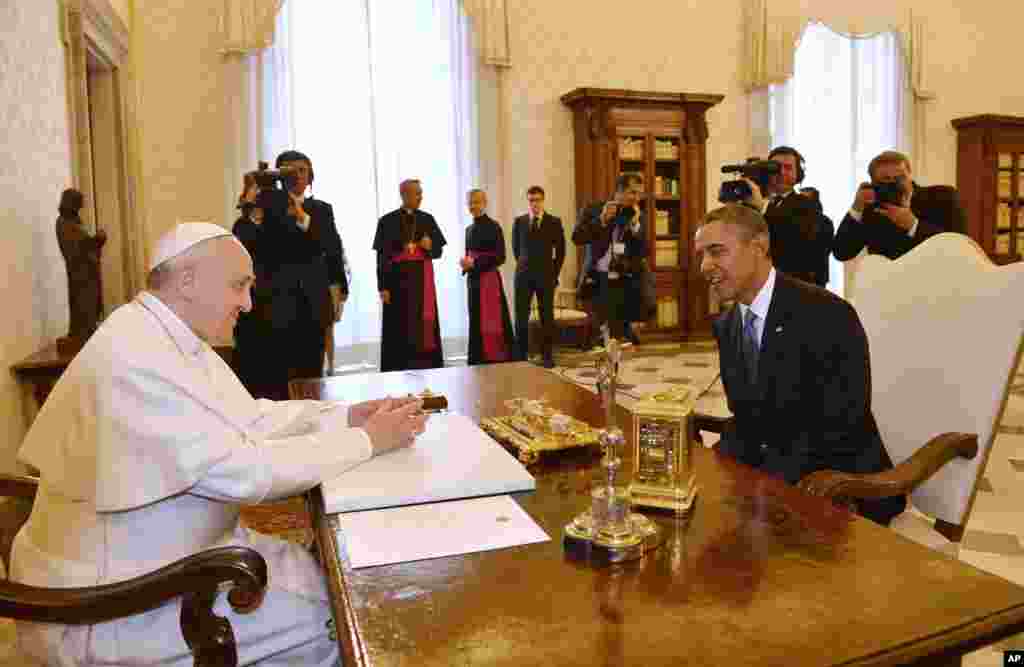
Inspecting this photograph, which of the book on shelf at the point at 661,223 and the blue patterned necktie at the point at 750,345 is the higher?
the book on shelf at the point at 661,223

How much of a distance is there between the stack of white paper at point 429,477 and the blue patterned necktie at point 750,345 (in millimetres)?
844

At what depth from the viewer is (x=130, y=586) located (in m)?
1.29

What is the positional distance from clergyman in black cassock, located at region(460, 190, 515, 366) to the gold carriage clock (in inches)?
230

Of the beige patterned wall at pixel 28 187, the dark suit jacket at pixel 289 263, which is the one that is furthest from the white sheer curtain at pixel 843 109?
the beige patterned wall at pixel 28 187

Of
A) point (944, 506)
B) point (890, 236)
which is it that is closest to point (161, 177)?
point (890, 236)

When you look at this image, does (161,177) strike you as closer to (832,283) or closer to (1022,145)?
(832,283)

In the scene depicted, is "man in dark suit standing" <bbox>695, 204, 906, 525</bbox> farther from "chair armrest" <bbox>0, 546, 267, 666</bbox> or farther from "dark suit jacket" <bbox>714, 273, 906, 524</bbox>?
"chair armrest" <bbox>0, 546, 267, 666</bbox>

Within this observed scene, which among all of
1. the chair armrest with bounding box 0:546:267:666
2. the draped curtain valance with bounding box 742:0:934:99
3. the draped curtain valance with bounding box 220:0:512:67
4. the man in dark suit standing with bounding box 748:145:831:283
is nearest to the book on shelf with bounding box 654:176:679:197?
the draped curtain valance with bounding box 742:0:934:99

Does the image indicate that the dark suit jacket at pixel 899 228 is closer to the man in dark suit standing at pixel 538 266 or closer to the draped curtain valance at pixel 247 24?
the man in dark suit standing at pixel 538 266

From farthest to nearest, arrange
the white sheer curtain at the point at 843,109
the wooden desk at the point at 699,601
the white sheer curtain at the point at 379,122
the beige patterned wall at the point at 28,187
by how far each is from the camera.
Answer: the white sheer curtain at the point at 843,109, the white sheer curtain at the point at 379,122, the beige patterned wall at the point at 28,187, the wooden desk at the point at 699,601

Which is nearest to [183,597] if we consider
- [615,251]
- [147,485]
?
[147,485]

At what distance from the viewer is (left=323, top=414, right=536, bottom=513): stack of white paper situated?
1.53m

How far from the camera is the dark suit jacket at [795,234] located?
208 inches

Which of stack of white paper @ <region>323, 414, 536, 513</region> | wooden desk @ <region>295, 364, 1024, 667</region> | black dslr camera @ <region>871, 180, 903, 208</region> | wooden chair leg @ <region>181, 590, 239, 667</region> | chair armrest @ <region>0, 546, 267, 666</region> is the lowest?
wooden chair leg @ <region>181, 590, 239, 667</region>
